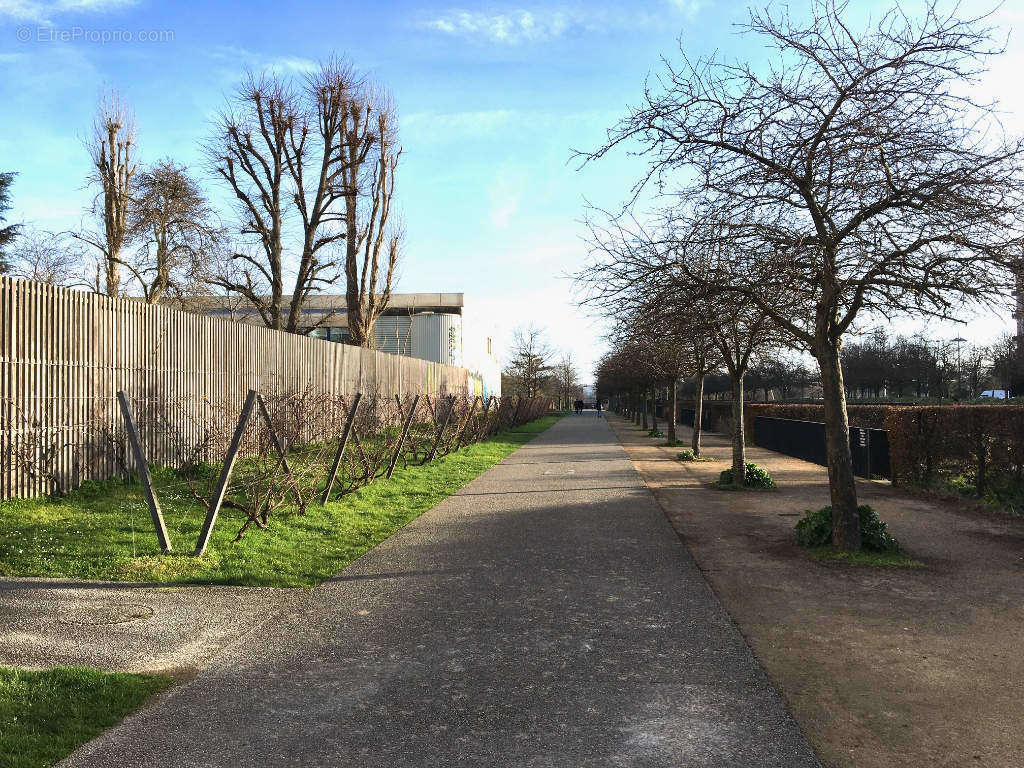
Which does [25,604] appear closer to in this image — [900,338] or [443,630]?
[443,630]

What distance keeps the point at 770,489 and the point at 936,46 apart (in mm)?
8040

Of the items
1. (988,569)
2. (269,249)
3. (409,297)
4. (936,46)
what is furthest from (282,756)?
(409,297)

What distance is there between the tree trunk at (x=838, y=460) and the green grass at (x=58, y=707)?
6.20 metres

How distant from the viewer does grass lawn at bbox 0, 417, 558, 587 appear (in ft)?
20.9

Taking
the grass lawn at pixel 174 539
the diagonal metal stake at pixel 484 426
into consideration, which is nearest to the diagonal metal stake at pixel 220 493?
the grass lawn at pixel 174 539

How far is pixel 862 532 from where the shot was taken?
751 cm

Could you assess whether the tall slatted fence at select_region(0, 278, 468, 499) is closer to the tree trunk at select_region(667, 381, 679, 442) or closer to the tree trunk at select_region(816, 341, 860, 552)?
the tree trunk at select_region(816, 341, 860, 552)

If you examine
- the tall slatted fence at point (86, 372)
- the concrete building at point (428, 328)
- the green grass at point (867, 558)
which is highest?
the concrete building at point (428, 328)

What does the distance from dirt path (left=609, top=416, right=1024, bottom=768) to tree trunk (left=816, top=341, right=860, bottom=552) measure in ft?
1.65

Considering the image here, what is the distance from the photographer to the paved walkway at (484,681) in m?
3.24

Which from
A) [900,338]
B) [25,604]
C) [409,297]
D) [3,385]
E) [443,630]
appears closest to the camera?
[443,630]

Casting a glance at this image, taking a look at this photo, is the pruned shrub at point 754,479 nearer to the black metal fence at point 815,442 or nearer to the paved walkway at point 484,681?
the black metal fence at point 815,442

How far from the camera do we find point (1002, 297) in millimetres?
7207

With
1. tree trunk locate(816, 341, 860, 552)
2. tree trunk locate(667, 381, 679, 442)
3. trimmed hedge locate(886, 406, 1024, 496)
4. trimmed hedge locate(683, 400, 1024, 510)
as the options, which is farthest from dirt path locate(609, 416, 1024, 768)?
tree trunk locate(667, 381, 679, 442)
